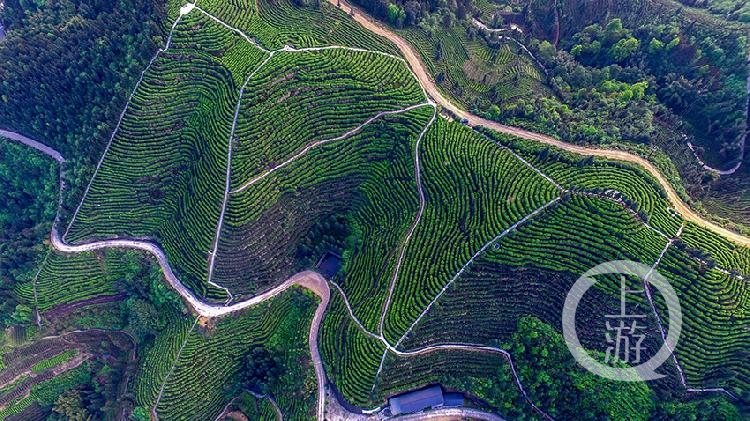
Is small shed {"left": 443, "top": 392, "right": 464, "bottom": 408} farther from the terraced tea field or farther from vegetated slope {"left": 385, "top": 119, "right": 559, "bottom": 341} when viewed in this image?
vegetated slope {"left": 385, "top": 119, "right": 559, "bottom": 341}

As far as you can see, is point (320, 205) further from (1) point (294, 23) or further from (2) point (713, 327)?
(2) point (713, 327)

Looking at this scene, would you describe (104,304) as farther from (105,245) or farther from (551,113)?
(551,113)

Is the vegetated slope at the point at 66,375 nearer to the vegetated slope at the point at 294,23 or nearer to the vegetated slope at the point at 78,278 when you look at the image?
the vegetated slope at the point at 78,278

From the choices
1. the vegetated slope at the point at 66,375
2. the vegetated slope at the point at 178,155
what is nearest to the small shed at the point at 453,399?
the vegetated slope at the point at 178,155

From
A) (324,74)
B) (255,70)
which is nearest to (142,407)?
(255,70)

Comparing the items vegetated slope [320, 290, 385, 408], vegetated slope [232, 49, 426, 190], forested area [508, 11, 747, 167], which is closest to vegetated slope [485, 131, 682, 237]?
forested area [508, 11, 747, 167]

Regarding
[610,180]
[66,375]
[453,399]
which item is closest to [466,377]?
[453,399]
